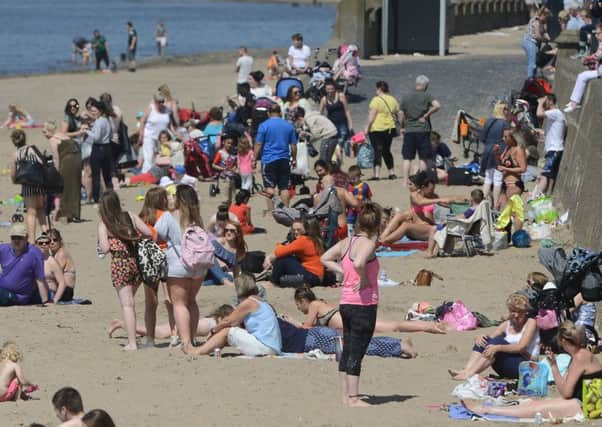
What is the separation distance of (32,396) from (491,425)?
10.5ft

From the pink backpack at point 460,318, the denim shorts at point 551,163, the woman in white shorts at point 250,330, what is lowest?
the pink backpack at point 460,318

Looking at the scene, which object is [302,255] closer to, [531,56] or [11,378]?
[11,378]

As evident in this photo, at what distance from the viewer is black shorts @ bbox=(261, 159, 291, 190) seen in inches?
720

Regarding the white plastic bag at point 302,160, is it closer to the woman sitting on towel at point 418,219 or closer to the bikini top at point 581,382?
the woman sitting on towel at point 418,219

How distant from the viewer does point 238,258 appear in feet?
46.8

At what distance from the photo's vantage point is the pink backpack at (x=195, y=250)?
10.9 m

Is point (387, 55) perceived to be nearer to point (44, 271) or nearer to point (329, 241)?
point (329, 241)

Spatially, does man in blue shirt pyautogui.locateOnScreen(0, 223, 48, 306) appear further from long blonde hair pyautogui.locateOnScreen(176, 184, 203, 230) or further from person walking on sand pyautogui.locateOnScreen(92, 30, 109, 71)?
person walking on sand pyautogui.locateOnScreen(92, 30, 109, 71)

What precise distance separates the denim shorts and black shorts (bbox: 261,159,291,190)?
3.40 metres

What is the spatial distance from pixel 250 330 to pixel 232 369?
0.53 metres

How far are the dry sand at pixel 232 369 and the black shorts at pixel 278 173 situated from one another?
3.12m

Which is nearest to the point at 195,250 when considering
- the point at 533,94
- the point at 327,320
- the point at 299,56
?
the point at 327,320

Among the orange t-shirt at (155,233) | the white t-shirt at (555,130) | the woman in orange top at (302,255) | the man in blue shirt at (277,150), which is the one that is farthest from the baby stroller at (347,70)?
the orange t-shirt at (155,233)

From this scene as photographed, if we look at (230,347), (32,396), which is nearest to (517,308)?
(230,347)
